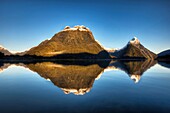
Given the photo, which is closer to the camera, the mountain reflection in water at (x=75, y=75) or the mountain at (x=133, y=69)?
the mountain reflection in water at (x=75, y=75)

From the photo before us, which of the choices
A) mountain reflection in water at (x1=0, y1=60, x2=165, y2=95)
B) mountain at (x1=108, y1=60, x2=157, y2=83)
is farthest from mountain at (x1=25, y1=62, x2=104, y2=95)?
mountain at (x1=108, y1=60, x2=157, y2=83)

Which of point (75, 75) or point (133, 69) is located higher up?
point (133, 69)

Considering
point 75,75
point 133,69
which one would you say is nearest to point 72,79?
point 75,75

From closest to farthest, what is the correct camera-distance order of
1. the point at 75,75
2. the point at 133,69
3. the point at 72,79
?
the point at 72,79
the point at 75,75
the point at 133,69

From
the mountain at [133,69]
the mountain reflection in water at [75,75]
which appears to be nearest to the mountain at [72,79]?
the mountain reflection in water at [75,75]

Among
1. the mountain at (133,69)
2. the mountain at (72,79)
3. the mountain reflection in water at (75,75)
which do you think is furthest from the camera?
the mountain at (133,69)

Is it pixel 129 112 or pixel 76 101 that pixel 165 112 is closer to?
pixel 129 112

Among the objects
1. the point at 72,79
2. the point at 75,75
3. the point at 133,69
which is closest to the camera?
the point at 72,79

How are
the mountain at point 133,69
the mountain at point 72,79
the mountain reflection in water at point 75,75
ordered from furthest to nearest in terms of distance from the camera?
the mountain at point 133,69 < the mountain reflection in water at point 75,75 < the mountain at point 72,79

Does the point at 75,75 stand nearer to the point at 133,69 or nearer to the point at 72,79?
the point at 72,79

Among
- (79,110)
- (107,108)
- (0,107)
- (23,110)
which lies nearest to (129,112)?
(107,108)

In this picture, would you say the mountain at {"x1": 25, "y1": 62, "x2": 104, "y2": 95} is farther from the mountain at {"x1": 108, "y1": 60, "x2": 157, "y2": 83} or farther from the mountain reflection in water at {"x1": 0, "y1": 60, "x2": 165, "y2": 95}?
the mountain at {"x1": 108, "y1": 60, "x2": 157, "y2": 83}

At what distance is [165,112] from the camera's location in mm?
16141

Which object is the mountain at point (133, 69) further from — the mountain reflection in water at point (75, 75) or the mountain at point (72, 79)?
the mountain at point (72, 79)
